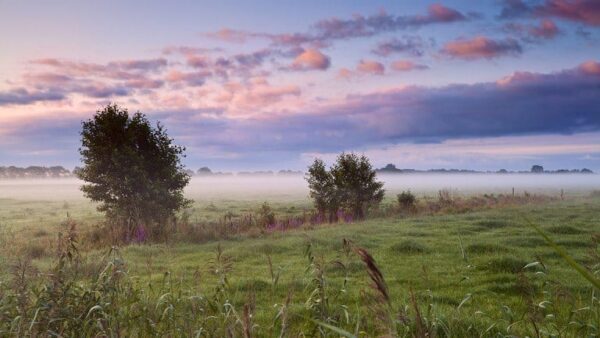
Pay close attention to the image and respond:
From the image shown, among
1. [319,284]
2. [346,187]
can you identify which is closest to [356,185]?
[346,187]

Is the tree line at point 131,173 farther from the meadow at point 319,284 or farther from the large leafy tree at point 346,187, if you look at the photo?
the large leafy tree at point 346,187

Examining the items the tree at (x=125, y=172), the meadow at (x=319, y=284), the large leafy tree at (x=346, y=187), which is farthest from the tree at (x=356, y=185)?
the tree at (x=125, y=172)

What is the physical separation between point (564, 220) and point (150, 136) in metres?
28.0

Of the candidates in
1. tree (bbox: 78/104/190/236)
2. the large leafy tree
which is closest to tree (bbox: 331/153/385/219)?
the large leafy tree

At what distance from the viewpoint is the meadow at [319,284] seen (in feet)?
17.3

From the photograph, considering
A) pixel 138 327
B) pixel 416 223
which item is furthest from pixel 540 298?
pixel 416 223

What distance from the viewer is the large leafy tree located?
126 feet

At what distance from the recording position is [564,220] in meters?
30.1

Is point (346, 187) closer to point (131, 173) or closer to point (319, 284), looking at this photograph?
point (131, 173)

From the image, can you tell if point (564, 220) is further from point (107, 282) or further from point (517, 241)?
point (107, 282)

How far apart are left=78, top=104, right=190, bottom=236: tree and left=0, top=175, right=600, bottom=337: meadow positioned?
523 cm

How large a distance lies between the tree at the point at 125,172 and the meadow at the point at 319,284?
5.23 m

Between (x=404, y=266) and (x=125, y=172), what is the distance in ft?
63.6

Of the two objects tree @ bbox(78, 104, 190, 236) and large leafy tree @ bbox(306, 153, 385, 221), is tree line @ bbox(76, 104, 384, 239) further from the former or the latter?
large leafy tree @ bbox(306, 153, 385, 221)
